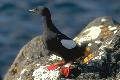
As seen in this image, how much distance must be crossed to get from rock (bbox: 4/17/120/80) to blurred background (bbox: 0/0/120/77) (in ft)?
24.9

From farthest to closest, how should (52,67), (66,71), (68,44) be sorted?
(68,44) → (52,67) → (66,71)

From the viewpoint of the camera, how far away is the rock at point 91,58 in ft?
28.6

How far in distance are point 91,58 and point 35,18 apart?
12.1 m

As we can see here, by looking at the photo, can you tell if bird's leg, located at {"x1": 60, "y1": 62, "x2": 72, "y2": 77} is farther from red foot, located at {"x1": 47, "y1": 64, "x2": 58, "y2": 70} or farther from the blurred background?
the blurred background

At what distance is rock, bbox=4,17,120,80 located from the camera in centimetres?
872

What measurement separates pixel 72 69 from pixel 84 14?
12660 mm

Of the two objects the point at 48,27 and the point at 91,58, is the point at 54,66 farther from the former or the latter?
the point at 48,27

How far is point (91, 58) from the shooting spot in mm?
9188

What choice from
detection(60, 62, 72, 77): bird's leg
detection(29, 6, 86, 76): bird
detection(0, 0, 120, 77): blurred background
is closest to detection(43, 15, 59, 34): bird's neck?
detection(29, 6, 86, 76): bird

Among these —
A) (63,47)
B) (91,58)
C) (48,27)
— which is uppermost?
(48,27)

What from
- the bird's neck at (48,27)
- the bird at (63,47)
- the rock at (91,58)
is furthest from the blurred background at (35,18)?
the bird at (63,47)

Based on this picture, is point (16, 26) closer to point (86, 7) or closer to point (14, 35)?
point (14, 35)

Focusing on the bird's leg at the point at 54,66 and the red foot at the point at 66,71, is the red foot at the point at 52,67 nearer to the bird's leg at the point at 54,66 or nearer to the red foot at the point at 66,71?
the bird's leg at the point at 54,66

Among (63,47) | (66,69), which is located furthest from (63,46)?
(66,69)
